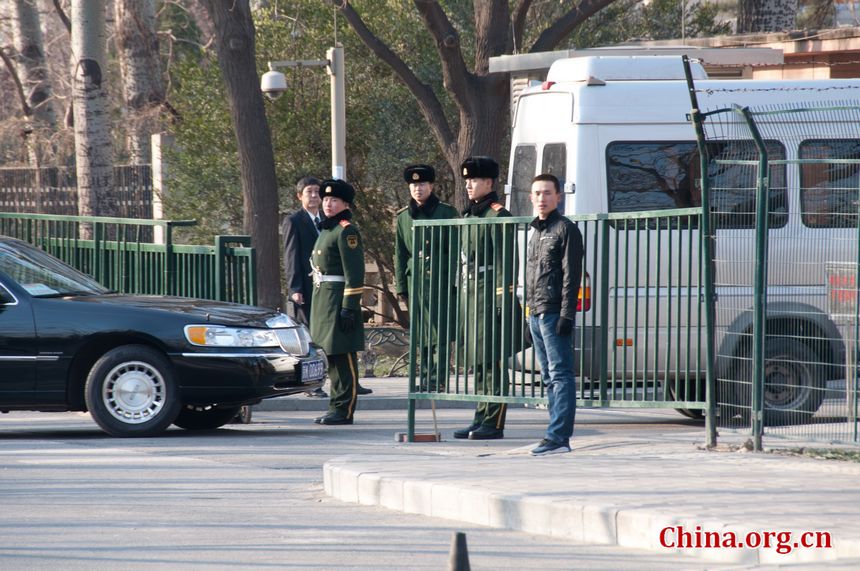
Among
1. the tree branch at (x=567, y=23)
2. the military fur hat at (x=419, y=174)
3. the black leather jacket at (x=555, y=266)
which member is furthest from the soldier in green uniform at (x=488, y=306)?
the tree branch at (x=567, y=23)

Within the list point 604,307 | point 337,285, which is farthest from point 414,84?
point 604,307

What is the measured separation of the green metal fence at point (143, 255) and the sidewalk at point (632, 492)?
11.6ft

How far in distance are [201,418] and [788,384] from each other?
5.09 m

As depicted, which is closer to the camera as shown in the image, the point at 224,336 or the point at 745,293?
the point at 745,293

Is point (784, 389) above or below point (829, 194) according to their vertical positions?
below

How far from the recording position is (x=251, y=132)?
1736 centimetres

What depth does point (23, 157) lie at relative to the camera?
29.7m

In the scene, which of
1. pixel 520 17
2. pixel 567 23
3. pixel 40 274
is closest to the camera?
pixel 40 274

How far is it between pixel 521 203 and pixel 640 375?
3.75m

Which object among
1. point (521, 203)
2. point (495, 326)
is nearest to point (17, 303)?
point (495, 326)

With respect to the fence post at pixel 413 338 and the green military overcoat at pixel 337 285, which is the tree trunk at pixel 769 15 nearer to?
the green military overcoat at pixel 337 285

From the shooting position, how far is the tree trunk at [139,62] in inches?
1024

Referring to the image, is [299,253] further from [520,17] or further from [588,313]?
[520,17]

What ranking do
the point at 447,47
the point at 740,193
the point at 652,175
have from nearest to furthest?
1. the point at 740,193
2. the point at 652,175
3. the point at 447,47
